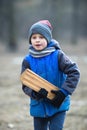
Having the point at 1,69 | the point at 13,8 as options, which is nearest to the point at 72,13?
the point at 13,8

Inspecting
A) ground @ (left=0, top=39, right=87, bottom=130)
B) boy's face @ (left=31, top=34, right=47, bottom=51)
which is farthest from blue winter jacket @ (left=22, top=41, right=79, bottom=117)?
ground @ (left=0, top=39, right=87, bottom=130)

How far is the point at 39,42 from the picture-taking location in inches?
192

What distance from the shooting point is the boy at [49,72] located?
4.81 metres

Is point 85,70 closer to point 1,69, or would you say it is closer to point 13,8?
point 1,69

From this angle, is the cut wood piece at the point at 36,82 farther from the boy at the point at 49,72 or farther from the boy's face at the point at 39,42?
the boy's face at the point at 39,42

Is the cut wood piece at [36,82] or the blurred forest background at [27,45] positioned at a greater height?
the cut wood piece at [36,82]

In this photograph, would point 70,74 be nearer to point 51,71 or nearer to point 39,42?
point 51,71

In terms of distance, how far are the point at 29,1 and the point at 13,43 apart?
847 cm

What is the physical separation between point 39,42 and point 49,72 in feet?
1.13

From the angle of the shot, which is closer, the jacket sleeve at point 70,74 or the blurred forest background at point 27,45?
the jacket sleeve at point 70,74

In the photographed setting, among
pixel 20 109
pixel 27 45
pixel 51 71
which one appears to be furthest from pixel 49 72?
pixel 27 45

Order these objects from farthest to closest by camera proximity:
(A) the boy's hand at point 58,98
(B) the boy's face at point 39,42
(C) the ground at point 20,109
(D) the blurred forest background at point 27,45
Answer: (D) the blurred forest background at point 27,45
(C) the ground at point 20,109
(B) the boy's face at point 39,42
(A) the boy's hand at point 58,98

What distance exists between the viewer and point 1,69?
16.9m

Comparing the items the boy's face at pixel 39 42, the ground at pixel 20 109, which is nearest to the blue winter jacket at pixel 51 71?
the boy's face at pixel 39 42
